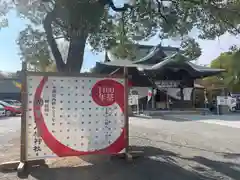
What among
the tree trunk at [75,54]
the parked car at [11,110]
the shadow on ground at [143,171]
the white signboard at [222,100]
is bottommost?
the shadow on ground at [143,171]

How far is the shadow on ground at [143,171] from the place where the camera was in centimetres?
470

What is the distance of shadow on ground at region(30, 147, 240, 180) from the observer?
4699 mm

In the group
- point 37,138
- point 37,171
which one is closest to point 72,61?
point 37,138

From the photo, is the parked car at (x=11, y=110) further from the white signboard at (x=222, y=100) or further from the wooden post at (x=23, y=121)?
the wooden post at (x=23, y=121)

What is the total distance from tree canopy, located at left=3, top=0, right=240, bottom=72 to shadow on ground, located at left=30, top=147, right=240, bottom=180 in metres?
2.46

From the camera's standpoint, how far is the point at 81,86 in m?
5.56

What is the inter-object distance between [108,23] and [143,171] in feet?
15.2

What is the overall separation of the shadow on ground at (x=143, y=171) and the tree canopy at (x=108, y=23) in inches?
96.8

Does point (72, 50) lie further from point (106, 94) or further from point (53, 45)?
point (106, 94)

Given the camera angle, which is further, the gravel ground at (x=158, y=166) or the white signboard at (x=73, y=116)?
the white signboard at (x=73, y=116)

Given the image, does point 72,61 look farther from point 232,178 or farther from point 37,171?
point 232,178

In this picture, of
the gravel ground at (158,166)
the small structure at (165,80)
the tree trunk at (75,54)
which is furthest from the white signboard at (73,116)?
the small structure at (165,80)

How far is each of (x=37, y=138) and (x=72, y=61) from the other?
6.96 ft

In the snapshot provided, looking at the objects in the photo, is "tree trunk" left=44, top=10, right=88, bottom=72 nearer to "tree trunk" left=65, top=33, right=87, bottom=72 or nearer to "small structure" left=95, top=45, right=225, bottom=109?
"tree trunk" left=65, top=33, right=87, bottom=72
